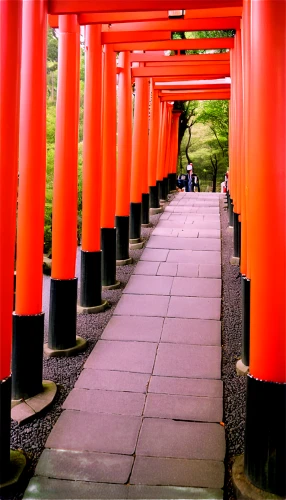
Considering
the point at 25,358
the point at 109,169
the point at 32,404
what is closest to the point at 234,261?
the point at 109,169

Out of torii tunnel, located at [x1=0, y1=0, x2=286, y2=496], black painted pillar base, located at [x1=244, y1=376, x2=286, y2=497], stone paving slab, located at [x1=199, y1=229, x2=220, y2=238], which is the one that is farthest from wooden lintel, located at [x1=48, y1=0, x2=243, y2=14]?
stone paving slab, located at [x1=199, y1=229, x2=220, y2=238]

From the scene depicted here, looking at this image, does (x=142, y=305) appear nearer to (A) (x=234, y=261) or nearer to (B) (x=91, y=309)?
(B) (x=91, y=309)

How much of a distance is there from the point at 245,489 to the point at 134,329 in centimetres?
287

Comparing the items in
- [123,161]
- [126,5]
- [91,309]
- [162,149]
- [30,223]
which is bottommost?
[91,309]

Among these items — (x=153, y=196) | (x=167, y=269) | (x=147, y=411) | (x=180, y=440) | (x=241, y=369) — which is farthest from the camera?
(x=153, y=196)

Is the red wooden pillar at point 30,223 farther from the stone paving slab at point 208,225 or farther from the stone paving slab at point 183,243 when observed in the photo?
the stone paving slab at point 208,225

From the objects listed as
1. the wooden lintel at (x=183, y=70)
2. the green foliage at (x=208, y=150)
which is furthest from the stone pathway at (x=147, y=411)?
the green foliage at (x=208, y=150)

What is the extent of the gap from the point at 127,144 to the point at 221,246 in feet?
9.04

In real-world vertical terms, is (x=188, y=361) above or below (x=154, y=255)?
below

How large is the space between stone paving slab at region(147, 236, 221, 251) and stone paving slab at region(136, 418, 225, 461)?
5812 mm

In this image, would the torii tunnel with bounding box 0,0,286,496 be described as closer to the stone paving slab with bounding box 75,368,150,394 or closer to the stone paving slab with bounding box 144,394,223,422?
the stone paving slab with bounding box 75,368,150,394

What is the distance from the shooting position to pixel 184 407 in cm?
395

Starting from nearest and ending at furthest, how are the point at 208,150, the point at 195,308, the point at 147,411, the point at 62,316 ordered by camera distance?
the point at 147,411, the point at 62,316, the point at 195,308, the point at 208,150

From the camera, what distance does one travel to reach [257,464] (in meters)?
2.92
